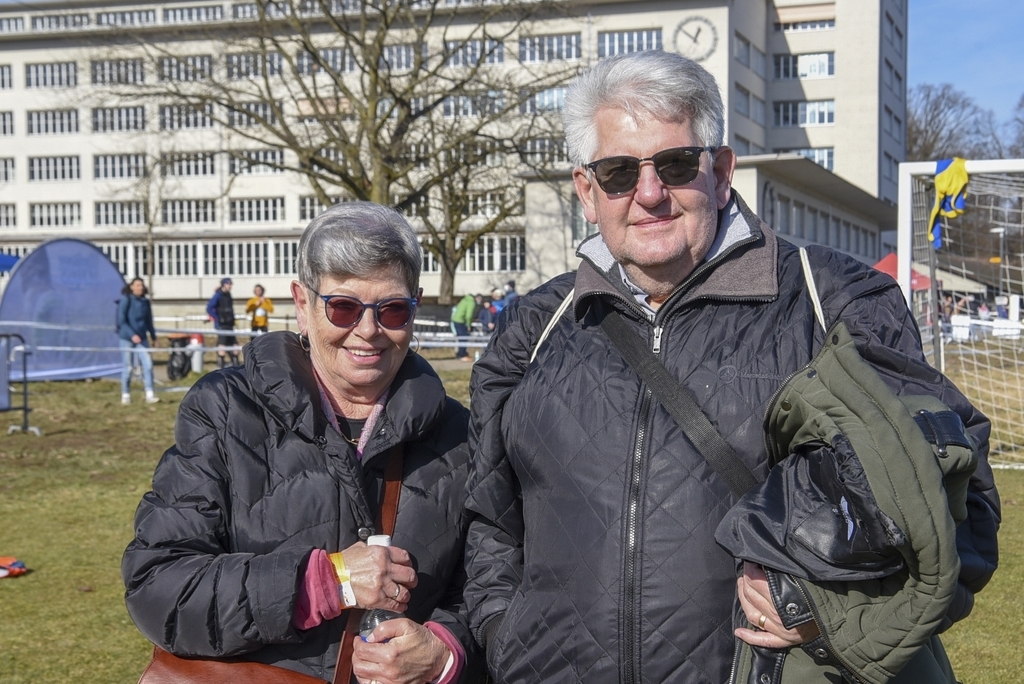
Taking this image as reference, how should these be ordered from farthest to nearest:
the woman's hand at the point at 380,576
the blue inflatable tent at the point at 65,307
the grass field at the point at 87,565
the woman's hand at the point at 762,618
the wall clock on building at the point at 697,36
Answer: the wall clock on building at the point at 697,36, the blue inflatable tent at the point at 65,307, the grass field at the point at 87,565, the woman's hand at the point at 380,576, the woman's hand at the point at 762,618

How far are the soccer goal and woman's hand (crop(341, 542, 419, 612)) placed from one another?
7.47m

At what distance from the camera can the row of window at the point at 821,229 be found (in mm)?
44094

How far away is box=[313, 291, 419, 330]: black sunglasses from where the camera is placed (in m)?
2.89

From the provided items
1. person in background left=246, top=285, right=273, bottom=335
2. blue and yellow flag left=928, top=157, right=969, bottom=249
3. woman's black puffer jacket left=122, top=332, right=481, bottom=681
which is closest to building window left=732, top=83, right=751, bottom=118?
person in background left=246, top=285, right=273, bottom=335

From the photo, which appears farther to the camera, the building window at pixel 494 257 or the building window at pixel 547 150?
the building window at pixel 494 257

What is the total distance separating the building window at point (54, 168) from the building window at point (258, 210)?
10.6m

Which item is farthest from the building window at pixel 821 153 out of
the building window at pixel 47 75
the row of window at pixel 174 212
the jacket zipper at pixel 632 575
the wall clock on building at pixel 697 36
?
the jacket zipper at pixel 632 575

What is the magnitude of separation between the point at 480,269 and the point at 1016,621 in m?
54.4

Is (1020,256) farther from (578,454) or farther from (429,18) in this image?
(429,18)

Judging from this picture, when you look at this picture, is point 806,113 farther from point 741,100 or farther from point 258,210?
point 258,210

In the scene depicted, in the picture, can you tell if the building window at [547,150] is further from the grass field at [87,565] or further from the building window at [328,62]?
the grass field at [87,565]

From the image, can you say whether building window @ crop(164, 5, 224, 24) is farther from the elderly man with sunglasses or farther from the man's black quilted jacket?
the man's black quilted jacket

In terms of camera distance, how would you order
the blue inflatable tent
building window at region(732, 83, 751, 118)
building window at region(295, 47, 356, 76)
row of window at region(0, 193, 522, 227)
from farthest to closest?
row of window at region(0, 193, 522, 227) < building window at region(732, 83, 751, 118) < building window at region(295, 47, 356, 76) < the blue inflatable tent

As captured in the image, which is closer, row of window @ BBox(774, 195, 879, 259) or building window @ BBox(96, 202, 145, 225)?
row of window @ BBox(774, 195, 879, 259)
